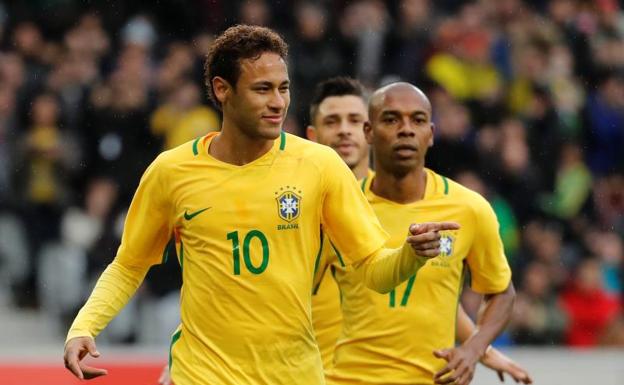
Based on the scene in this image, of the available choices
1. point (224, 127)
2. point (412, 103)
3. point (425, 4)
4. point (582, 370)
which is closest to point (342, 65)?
point (425, 4)

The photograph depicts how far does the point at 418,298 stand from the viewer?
6570 millimetres

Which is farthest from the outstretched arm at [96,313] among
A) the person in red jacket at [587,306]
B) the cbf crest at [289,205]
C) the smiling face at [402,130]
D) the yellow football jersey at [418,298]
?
the person in red jacket at [587,306]

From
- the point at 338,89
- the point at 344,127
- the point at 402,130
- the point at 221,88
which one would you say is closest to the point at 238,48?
the point at 221,88

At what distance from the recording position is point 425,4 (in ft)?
47.4

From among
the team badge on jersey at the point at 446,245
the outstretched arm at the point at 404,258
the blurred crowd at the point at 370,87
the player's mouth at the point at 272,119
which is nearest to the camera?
the outstretched arm at the point at 404,258

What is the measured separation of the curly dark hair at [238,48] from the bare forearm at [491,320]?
179 centimetres

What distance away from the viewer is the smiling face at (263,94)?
551 cm

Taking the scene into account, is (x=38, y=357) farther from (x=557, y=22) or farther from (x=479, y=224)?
(x=557, y=22)

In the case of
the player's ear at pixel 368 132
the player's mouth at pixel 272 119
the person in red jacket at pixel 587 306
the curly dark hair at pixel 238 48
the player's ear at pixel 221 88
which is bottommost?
the person in red jacket at pixel 587 306

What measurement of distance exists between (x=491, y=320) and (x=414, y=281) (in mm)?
463

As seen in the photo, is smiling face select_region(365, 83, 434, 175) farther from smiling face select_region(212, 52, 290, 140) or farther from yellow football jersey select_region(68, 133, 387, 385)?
smiling face select_region(212, 52, 290, 140)

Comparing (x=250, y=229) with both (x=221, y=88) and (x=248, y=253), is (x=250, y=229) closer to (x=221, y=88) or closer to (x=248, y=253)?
(x=248, y=253)

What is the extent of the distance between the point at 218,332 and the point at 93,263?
6495 mm

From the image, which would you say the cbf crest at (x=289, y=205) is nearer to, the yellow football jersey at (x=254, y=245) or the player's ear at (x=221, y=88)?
the yellow football jersey at (x=254, y=245)
